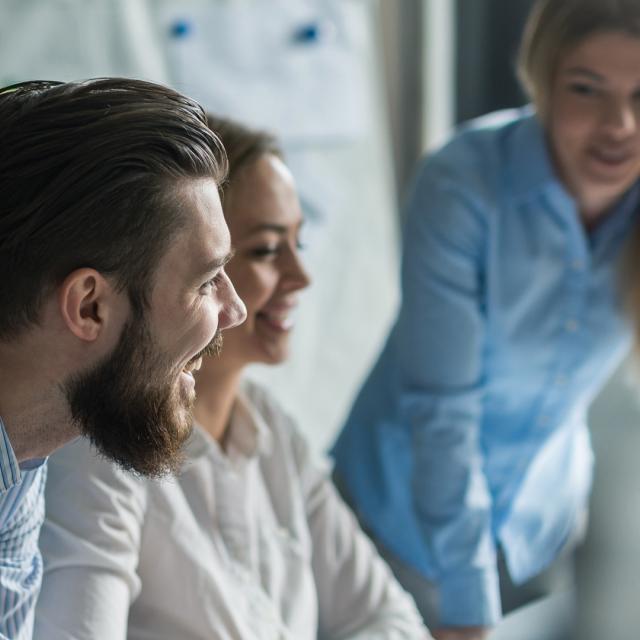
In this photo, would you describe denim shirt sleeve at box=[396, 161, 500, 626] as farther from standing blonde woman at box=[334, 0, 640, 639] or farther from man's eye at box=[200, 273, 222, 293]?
man's eye at box=[200, 273, 222, 293]

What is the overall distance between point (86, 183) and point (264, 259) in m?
Result: 0.43

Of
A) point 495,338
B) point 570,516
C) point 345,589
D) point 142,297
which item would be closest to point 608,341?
point 495,338

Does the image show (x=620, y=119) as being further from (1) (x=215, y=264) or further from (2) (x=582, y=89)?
(1) (x=215, y=264)

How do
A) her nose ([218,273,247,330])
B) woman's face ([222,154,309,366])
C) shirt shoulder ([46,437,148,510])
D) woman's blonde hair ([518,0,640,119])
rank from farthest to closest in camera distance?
woman's blonde hair ([518,0,640,119]) < woman's face ([222,154,309,366]) < shirt shoulder ([46,437,148,510]) < her nose ([218,273,247,330])

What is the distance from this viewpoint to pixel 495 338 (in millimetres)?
1398

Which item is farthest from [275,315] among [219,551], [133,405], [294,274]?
[133,405]

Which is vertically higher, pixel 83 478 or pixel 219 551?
pixel 83 478

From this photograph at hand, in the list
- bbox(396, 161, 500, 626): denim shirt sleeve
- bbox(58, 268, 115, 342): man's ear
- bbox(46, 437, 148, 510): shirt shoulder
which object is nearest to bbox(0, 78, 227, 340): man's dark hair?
bbox(58, 268, 115, 342): man's ear

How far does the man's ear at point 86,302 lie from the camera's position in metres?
0.71

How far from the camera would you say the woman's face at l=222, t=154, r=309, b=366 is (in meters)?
1.09

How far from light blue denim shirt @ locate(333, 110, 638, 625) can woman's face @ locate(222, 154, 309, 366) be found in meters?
0.27

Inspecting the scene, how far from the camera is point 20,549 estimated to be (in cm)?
82

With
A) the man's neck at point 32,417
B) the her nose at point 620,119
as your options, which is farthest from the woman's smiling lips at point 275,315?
the her nose at point 620,119

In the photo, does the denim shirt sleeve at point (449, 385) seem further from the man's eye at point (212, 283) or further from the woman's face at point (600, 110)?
the man's eye at point (212, 283)
